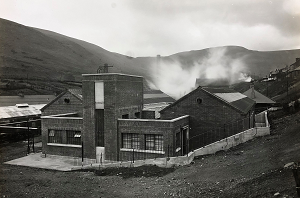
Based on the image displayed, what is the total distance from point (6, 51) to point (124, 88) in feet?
325

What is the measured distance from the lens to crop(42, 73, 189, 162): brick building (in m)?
22.4

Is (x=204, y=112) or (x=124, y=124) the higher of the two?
(x=204, y=112)

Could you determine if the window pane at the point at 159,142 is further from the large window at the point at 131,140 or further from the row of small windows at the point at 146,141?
the large window at the point at 131,140

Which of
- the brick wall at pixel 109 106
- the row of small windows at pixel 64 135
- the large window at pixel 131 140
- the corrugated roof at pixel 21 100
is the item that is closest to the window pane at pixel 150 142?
the large window at pixel 131 140

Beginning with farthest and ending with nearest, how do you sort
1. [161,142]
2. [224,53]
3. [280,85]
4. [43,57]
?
[224,53] → [43,57] → [280,85] → [161,142]

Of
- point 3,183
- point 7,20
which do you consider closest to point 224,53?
point 7,20

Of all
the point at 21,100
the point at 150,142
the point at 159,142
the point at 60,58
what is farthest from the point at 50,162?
the point at 60,58

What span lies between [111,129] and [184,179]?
975 centimetres

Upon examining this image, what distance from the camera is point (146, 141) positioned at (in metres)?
22.8

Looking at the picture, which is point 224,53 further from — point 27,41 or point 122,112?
point 122,112

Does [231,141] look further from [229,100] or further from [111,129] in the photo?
[111,129]

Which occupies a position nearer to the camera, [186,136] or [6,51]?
[186,136]

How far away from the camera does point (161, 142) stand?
73.2ft

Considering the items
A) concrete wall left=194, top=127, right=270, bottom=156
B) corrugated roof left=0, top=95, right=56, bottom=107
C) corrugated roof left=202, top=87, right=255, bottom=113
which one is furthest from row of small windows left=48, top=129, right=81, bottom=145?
corrugated roof left=0, top=95, right=56, bottom=107
